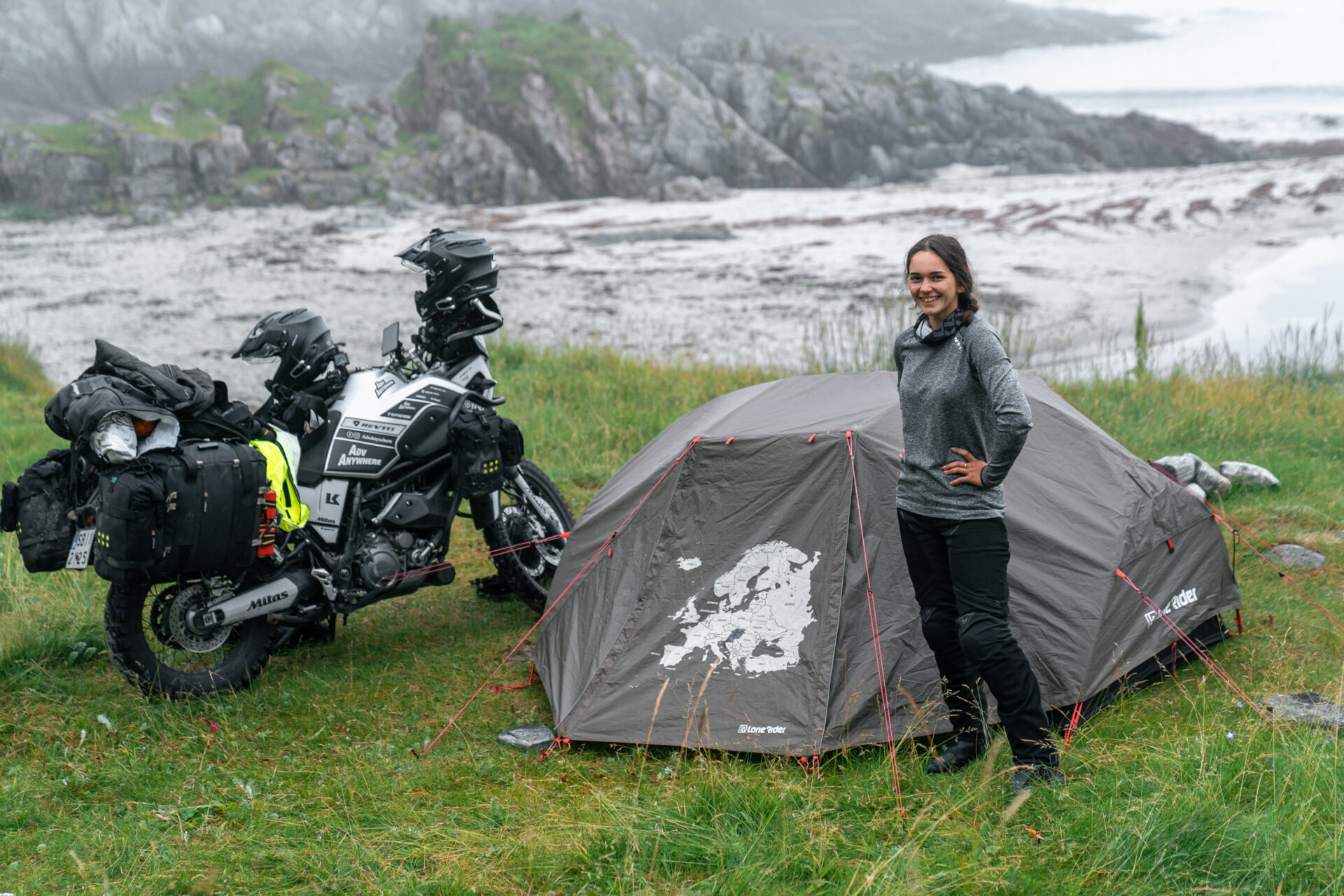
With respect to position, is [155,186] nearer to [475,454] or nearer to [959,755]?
[475,454]

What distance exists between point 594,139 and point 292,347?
119 ft

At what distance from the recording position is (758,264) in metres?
21.9

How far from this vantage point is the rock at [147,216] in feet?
95.8

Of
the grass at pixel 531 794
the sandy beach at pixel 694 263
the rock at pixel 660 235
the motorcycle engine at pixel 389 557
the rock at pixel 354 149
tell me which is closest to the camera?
the grass at pixel 531 794

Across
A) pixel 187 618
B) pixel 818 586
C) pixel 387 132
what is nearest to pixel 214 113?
pixel 387 132

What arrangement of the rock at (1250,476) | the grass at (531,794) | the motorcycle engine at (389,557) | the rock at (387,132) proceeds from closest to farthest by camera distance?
1. the grass at (531,794)
2. the motorcycle engine at (389,557)
3. the rock at (1250,476)
4. the rock at (387,132)

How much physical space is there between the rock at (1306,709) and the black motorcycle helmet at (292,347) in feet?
14.4

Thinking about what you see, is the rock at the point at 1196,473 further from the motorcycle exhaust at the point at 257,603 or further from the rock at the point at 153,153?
the rock at the point at 153,153

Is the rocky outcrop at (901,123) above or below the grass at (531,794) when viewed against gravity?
above

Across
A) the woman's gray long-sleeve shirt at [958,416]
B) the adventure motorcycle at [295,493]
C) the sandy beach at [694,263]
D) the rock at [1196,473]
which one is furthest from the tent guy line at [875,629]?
the sandy beach at [694,263]

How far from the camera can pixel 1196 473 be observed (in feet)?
22.3

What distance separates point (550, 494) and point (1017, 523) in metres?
2.64

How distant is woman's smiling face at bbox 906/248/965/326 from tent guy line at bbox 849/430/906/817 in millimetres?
962

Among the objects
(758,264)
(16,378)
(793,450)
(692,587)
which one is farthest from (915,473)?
(758,264)
